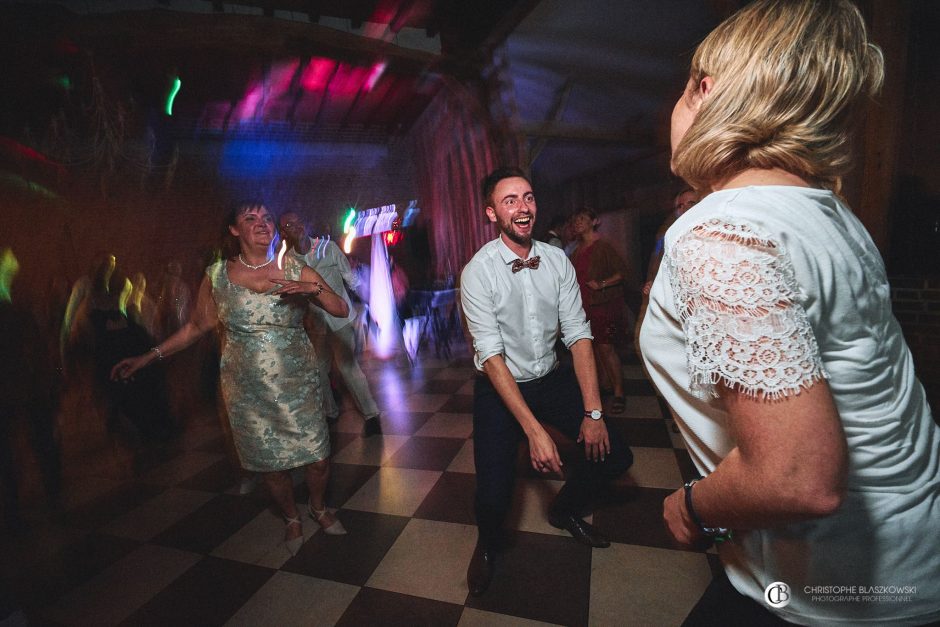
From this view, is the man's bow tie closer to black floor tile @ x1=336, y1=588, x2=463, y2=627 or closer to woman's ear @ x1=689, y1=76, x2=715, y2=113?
woman's ear @ x1=689, y1=76, x2=715, y2=113

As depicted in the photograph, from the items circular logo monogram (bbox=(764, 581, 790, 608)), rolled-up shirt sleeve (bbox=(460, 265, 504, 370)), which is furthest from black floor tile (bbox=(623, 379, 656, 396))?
circular logo monogram (bbox=(764, 581, 790, 608))

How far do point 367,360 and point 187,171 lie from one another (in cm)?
413

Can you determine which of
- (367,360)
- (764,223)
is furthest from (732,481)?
(367,360)

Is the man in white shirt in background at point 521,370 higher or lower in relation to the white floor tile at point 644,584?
higher

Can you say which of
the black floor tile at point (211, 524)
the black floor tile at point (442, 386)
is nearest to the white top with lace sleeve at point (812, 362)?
the black floor tile at point (211, 524)

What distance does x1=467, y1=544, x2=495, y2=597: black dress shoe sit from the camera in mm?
1583

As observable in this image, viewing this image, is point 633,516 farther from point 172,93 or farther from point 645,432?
point 172,93

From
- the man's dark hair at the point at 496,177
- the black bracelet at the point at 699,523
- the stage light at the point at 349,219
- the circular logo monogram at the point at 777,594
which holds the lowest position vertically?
the circular logo monogram at the point at 777,594

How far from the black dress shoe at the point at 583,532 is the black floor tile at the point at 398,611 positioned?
60cm

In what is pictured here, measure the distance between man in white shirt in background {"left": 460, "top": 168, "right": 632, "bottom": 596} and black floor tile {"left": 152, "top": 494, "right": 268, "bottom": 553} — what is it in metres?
1.46

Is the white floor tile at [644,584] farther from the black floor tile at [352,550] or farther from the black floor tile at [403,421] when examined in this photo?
the black floor tile at [403,421]

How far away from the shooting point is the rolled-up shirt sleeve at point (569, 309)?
178 cm

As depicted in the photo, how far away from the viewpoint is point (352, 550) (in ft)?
6.32

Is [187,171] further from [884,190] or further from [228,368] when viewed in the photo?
[884,190]
